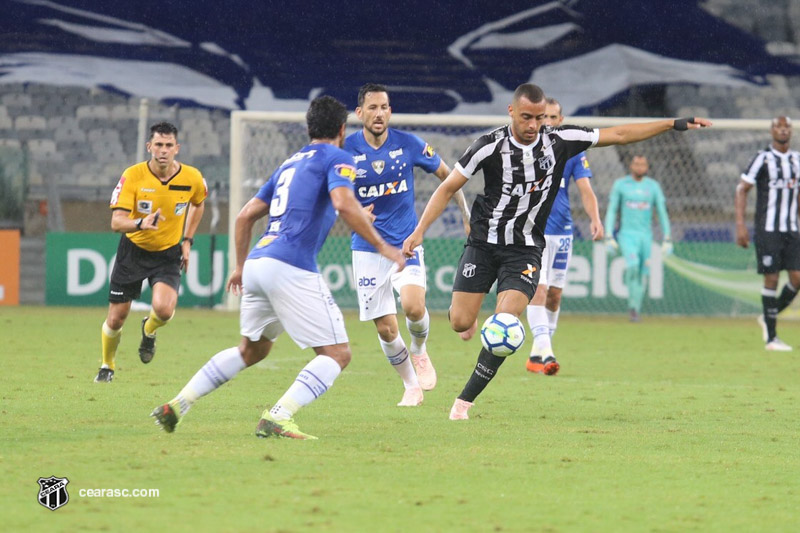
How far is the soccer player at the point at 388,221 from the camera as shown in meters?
8.52

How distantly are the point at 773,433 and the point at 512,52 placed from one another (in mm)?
17637

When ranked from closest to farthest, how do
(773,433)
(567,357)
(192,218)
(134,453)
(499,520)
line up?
(499,520) < (134,453) < (773,433) < (192,218) < (567,357)

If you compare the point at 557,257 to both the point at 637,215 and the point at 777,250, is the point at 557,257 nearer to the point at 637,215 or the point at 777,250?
the point at 777,250

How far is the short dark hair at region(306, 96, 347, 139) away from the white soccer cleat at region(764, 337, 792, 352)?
28.5 feet

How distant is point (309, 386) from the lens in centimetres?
645

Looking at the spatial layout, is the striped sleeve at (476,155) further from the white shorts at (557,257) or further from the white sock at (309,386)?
the white shorts at (557,257)

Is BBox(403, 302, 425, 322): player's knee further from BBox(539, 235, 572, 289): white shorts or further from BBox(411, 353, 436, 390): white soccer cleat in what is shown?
BBox(539, 235, 572, 289): white shorts

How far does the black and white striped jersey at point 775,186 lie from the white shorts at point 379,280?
Result: 598 centimetres

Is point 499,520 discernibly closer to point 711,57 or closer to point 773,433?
point 773,433

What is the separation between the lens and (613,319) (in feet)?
61.5

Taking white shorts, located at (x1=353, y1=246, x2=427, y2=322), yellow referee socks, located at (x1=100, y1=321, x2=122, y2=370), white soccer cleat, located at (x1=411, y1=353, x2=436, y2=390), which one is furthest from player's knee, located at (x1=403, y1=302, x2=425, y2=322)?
yellow referee socks, located at (x1=100, y1=321, x2=122, y2=370)

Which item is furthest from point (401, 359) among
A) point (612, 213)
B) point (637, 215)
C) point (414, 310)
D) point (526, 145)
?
point (637, 215)

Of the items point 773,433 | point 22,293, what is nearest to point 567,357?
point 773,433

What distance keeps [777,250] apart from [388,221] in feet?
20.6
